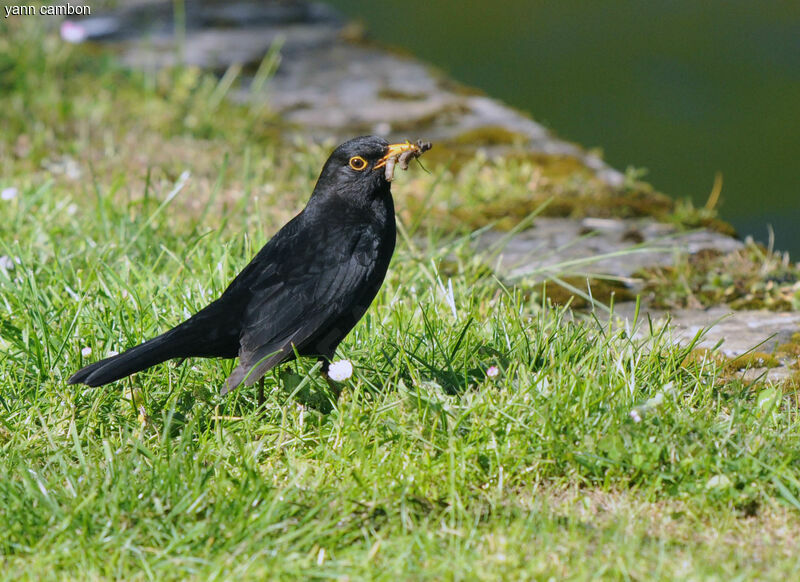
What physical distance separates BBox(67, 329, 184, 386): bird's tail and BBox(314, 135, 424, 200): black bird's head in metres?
0.95

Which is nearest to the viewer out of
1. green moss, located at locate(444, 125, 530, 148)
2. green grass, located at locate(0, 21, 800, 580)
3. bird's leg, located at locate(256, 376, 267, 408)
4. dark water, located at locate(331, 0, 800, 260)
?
green grass, located at locate(0, 21, 800, 580)

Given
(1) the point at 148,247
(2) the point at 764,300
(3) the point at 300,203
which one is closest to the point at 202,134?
(3) the point at 300,203

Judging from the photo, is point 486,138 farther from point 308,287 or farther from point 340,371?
point 340,371

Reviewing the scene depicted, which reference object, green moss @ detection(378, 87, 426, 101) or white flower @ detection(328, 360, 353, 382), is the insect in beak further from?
green moss @ detection(378, 87, 426, 101)

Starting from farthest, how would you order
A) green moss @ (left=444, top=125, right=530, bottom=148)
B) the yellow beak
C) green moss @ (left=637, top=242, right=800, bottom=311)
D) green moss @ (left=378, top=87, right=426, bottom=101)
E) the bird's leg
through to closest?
green moss @ (left=378, top=87, right=426, bottom=101)
green moss @ (left=444, top=125, right=530, bottom=148)
green moss @ (left=637, top=242, right=800, bottom=311)
the yellow beak
the bird's leg

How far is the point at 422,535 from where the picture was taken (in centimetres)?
271

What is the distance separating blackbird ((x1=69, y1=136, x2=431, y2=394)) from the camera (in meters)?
3.26

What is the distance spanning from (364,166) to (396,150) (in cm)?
13

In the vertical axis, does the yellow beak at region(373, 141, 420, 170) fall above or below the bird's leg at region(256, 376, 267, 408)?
above

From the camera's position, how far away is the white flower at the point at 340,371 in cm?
323

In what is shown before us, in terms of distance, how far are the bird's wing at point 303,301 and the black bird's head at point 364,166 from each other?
28cm

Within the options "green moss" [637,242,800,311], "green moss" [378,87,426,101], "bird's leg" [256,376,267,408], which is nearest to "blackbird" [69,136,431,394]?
"bird's leg" [256,376,267,408]

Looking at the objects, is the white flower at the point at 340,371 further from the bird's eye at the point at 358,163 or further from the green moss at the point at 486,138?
the green moss at the point at 486,138

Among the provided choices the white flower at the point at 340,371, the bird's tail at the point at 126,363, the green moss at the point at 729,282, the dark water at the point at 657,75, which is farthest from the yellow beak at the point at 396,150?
the dark water at the point at 657,75
